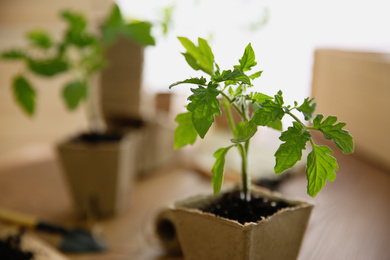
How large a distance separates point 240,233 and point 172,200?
71 centimetres

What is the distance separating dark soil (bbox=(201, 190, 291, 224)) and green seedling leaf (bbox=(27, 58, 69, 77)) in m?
0.67

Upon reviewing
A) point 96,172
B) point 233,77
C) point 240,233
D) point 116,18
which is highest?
point 116,18

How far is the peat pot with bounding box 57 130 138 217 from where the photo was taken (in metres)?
1.33

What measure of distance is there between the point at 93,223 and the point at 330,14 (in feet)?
4.95

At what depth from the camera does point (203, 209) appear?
742mm

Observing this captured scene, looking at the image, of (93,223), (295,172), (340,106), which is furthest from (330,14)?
(93,223)

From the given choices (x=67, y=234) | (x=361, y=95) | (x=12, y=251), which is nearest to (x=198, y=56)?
(x=12, y=251)

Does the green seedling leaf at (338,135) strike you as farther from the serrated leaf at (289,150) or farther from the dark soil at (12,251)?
the dark soil at (12,251)

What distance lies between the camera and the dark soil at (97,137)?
1.41 metres

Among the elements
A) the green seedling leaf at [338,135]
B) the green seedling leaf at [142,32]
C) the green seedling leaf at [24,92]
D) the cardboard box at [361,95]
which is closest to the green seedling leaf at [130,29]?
the green seedling leaf at [142,32]

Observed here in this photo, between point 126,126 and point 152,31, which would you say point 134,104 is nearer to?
point 126,126

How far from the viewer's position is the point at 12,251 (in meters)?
0.95

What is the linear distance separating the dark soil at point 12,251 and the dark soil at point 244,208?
0.46 m

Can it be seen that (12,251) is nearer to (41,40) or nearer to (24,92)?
(24,92)
